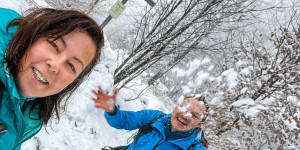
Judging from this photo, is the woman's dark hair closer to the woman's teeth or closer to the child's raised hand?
the woman's teeth

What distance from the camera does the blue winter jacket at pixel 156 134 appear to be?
2049mm

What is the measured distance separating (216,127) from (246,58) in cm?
221

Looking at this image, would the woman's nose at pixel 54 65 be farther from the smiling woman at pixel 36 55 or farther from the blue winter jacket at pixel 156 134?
the blue winter jacket at pixel 156 134

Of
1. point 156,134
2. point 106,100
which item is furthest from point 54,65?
point 156,134

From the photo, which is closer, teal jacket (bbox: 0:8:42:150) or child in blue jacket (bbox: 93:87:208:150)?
teal jacket (bbox: 0:8:42:150)

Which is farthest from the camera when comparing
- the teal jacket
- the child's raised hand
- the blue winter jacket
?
the child's raised hand

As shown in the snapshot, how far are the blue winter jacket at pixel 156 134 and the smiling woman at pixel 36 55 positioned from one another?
1302 millimetres

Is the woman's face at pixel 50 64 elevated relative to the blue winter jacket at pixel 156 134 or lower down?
elevated

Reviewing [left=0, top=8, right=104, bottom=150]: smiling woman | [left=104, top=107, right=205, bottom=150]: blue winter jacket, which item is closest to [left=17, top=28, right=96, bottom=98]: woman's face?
[left=0, top=8, right=104, bottom=150]: smiling woman

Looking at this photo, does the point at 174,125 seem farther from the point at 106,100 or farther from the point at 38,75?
the point at 38,75

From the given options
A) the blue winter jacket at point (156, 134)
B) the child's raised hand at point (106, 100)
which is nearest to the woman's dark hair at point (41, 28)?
the child's raised hand at point (106, 100)

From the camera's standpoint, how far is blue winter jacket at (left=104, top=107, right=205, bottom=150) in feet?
6.72

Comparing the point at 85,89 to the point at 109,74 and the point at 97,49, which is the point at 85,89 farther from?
the point at 97,49

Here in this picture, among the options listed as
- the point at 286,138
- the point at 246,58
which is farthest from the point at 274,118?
the point at 246,58
